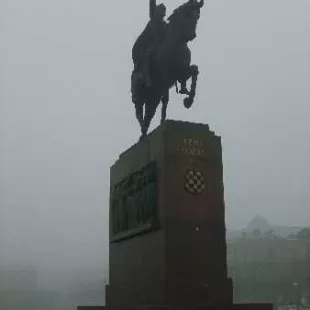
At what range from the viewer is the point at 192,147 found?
8906 mm

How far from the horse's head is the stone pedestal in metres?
1.66

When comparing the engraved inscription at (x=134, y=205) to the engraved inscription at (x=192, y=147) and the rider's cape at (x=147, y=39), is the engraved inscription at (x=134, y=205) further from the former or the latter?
the rider's cape at (x=147, y=39)

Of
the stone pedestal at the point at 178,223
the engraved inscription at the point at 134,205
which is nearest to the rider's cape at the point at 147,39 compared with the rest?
the stone pedestal at the point at 178,223

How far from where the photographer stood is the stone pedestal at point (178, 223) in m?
8.21

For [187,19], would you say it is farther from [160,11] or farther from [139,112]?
[139,112]

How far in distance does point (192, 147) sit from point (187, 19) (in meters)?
2.29

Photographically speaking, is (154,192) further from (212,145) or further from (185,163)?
(212,145)

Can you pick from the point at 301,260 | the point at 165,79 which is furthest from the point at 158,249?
the point at 301,260

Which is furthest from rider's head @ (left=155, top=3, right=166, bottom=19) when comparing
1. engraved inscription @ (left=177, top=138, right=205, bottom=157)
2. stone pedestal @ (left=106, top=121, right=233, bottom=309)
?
engraved inscription @ (left=177, top=138, right=205, bottom=157)

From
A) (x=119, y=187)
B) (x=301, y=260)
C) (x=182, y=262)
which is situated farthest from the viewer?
(x=301, y=260)

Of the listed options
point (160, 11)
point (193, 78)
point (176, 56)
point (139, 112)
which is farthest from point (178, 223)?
point (160, 11)

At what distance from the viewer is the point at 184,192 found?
8594 millimetres

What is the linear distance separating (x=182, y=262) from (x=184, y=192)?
1.05 meters

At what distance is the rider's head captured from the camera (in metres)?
10.3
